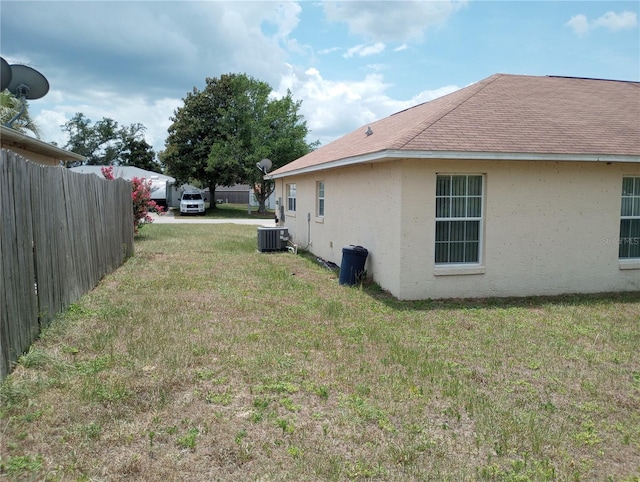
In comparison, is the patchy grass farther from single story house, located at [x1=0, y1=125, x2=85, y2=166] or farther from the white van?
the white van

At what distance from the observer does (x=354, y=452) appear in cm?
384

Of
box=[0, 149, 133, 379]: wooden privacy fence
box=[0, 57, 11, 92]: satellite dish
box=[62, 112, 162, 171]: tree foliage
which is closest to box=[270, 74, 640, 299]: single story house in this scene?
box=[0, 149, 133, 379]: wooden privacy fence

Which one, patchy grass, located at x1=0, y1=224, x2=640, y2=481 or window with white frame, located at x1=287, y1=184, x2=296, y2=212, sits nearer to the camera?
patchy grass, located at x1=0, y1=224, x2=640, y2=481

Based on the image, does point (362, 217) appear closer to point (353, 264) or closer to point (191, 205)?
point (353, 264)

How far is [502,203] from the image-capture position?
948 cm

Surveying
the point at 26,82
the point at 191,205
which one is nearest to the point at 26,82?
the point at 26,82

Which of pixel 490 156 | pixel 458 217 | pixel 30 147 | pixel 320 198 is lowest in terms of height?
pixel 458 217

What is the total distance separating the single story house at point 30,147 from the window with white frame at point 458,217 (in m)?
7.81

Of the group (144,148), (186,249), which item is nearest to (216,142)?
(186,249)

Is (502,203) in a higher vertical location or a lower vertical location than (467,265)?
higher

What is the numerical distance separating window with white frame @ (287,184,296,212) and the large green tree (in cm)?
1682

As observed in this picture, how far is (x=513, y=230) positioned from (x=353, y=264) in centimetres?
319

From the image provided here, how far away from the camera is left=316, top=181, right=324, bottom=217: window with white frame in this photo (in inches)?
597

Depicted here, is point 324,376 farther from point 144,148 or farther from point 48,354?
point 144,148
